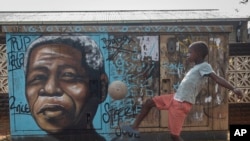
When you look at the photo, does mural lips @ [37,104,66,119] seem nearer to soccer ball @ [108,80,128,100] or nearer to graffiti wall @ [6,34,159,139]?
graffiti wall @ [6,34,159,139]

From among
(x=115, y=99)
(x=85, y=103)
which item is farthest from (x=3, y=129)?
(x=115, y=99)

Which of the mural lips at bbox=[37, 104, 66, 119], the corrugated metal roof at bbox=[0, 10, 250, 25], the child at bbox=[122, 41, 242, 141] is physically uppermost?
the corrugated metal roof at bbox=[0, 10, 250, 25]

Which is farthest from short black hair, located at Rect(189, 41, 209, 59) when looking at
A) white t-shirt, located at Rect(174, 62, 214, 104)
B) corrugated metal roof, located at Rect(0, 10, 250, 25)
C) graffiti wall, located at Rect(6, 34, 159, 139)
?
corrugated metal roof, located at Rect(0, 10, 250, 25)

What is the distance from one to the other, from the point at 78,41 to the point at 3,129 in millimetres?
3170

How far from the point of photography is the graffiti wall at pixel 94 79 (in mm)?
5238

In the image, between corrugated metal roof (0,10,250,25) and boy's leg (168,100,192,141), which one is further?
corrugated metal roof (0,10,250,25)

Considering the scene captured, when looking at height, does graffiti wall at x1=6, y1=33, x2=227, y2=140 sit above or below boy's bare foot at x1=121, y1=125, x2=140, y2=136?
above

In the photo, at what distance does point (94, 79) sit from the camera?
5324 mm

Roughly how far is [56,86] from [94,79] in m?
0.69

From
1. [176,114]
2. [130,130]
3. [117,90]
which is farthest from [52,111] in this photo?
[176,114]

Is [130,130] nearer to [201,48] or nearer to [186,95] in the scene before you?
[186,95]

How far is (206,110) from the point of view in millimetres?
5484

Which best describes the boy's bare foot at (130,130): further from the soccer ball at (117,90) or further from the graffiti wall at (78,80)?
the soccer ball at (117,90)

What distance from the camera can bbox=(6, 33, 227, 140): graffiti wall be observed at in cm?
524
